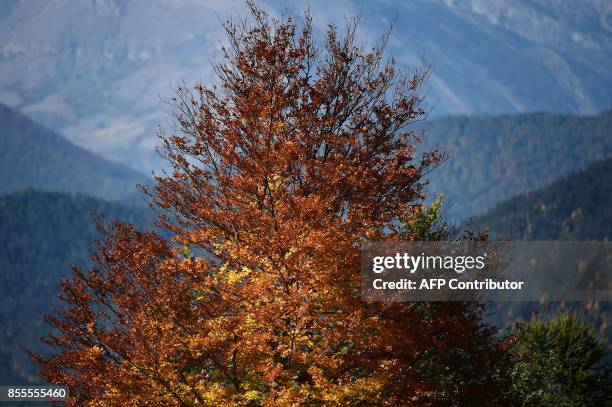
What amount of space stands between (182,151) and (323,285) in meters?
5.51

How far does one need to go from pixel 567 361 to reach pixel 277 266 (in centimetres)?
2771

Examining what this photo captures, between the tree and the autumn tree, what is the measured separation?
14.6m

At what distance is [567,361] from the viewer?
45.2m

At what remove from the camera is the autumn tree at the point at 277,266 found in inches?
851

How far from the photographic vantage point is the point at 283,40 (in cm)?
2409

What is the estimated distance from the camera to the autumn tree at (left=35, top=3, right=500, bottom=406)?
21609 millimetres

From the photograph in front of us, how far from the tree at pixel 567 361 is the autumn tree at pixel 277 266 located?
14.6 metres

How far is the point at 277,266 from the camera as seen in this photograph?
21422 mm

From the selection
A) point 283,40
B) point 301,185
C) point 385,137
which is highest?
point 283,40

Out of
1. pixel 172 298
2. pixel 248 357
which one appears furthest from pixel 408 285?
pixel 172 298

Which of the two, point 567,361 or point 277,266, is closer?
point 277,266

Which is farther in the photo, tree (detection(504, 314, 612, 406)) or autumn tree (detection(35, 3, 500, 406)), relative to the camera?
tree (detection(504, 314, 612, 406))

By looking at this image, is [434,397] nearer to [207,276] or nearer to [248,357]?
[248,357]

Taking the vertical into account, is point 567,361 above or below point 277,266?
above
